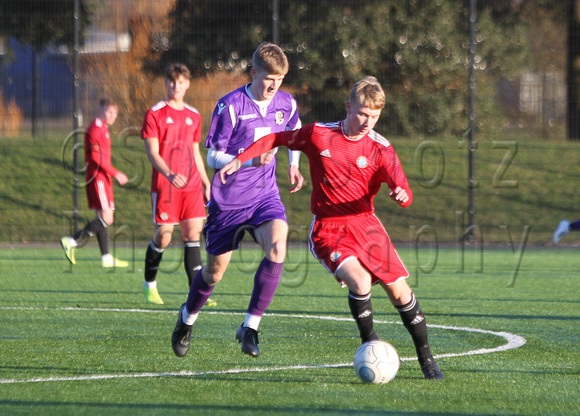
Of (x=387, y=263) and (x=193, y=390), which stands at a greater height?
(x=387, y=263)

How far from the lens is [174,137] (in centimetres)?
732

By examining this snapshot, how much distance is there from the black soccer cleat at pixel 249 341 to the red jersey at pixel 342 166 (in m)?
0.74

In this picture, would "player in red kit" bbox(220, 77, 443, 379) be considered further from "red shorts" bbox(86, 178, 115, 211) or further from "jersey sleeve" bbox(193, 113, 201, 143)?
"red shorts" bbox(86, 178, 115, 211)

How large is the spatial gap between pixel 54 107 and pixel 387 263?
11.4 m

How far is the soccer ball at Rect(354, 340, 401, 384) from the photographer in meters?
4.06

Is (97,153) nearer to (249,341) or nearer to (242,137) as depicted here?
(242,137)

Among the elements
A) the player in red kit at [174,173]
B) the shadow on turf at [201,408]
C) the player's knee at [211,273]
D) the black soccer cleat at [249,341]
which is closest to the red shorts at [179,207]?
the player in red kit at [174,173]

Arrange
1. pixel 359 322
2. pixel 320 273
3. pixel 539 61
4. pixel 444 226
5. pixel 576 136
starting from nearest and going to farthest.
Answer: pixel 359 322, pixel 320 273, pixel 444 226, pixel 576 136, pixel 539 61

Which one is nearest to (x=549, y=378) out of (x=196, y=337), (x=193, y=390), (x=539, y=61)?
(x=193, y=390)

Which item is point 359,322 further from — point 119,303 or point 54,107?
point 54,107

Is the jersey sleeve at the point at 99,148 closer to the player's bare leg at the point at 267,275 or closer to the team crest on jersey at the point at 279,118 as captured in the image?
the team crest on jersey at the point at 279,118

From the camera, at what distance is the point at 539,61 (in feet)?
98.3

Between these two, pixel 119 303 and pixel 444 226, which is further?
pixel 444 226

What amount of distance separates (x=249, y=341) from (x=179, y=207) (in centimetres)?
290
